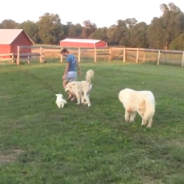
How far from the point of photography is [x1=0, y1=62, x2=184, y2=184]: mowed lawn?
16.8 feet

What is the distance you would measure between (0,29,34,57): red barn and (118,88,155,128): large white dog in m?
33.5

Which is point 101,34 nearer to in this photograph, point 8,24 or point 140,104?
point 8,24

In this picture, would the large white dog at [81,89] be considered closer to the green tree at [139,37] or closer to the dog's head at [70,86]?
the dog's head at [70,86]

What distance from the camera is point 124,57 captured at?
33.7 metres

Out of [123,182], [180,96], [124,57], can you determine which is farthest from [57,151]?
[124,57]

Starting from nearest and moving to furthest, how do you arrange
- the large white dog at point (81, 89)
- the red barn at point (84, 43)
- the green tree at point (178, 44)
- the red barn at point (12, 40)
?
1. the large white dog at point (81, 89)
2. the red barn at point (12, 40)
3. the green tree at point (178, 44)
4. the red barn at point (84, 43)

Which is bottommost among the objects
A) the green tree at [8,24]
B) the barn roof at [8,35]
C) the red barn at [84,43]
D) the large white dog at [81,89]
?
the red barn at [84,43]

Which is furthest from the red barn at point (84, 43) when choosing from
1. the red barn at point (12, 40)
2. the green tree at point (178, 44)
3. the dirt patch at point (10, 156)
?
the dirt patch at point (10, 156)

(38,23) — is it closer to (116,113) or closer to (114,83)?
(114,83)

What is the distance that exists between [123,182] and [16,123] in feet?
14.4

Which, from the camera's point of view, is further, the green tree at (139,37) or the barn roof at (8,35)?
the green tree at (139,37)

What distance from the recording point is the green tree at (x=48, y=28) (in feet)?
254

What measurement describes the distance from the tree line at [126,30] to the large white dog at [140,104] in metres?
45.1

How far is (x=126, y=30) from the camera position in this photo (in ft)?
234
